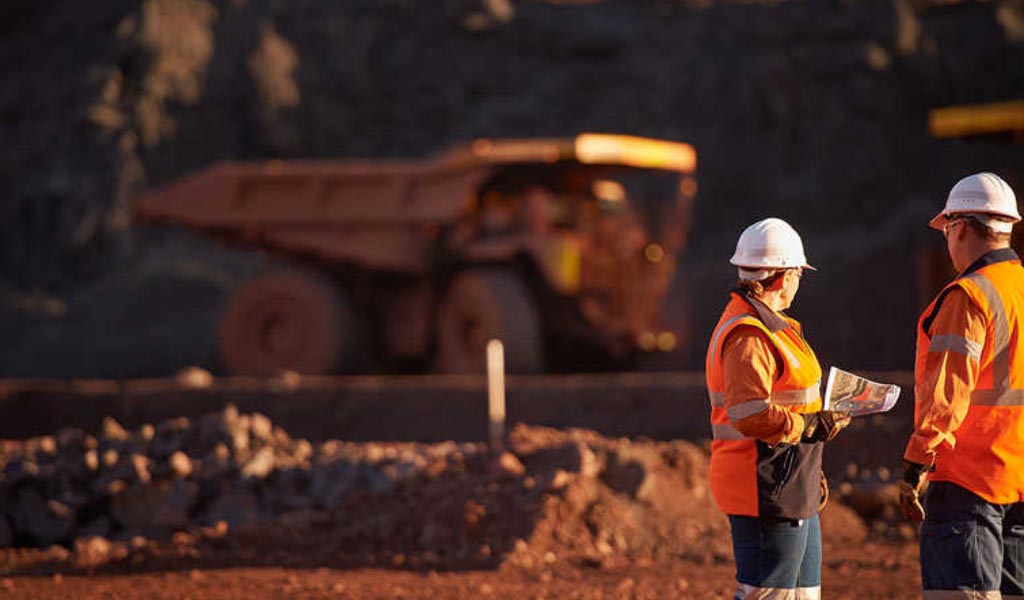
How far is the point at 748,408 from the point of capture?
11.0 feet

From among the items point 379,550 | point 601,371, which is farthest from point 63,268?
point 379,550

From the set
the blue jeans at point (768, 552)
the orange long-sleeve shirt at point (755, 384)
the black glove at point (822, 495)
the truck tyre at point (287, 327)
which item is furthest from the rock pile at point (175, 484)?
the truck tyre at point (287, 327)

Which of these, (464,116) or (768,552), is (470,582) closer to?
(768,552)

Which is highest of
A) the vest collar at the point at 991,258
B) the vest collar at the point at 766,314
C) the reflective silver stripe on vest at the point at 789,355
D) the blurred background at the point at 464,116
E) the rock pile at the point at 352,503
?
the blurred background at the point at 464,116

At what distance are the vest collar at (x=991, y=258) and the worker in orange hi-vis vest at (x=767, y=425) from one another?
17.6 inches

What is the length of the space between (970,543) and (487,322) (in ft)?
33.2

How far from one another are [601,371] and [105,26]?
65.3 feet

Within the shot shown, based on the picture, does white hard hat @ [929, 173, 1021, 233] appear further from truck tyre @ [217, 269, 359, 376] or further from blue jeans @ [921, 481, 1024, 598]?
truck tyre @ [217, 269, 359, 376]

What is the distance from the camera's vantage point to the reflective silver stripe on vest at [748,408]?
11.0ft

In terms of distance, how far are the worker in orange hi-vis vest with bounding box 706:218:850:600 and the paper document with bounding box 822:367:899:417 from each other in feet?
0.16

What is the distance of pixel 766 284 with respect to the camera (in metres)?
3.59

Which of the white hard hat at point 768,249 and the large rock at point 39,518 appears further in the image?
the large rock at point 39,518

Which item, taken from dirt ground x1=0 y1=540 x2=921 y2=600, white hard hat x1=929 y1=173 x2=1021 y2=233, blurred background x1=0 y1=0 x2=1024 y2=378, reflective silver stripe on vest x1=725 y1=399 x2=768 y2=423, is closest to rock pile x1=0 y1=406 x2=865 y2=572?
dirt ground x1=0 y1=540 x2=921 y2=600

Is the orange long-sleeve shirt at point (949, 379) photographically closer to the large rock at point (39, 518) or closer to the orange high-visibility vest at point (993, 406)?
the orange high-visibility vest at point (993, 406)
